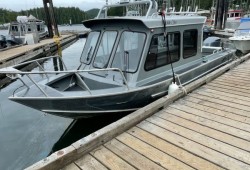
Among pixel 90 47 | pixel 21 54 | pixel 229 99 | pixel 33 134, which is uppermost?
pixel 90 47

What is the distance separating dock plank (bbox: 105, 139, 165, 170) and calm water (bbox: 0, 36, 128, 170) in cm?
203

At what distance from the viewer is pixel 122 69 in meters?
5.38

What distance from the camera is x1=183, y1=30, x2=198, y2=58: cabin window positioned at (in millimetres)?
6250

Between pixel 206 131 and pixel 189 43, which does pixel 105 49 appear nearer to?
pixel 189 43

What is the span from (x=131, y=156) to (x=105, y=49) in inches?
133

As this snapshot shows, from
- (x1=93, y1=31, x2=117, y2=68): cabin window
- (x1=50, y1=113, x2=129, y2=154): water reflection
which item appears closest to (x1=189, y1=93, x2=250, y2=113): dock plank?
(x1=50, y1=113, x2=129, y2=154): water reflection

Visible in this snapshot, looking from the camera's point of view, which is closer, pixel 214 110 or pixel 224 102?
pixel 214 110

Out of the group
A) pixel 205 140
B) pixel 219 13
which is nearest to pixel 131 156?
pixel 205 140

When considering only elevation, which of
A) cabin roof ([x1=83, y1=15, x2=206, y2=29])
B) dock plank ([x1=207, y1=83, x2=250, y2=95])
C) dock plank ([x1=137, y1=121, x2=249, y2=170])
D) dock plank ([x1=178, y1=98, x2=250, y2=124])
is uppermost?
cabin roof ([x1=83, y1=15, x2=206, y2=29])

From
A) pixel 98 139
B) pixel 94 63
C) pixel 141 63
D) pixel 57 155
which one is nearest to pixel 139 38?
pixel 141 63

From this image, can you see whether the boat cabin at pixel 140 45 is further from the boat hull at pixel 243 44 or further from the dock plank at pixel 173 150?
the boat hull at pixel 243 44

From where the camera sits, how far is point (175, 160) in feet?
9.44

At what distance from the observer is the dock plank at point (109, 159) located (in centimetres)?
283

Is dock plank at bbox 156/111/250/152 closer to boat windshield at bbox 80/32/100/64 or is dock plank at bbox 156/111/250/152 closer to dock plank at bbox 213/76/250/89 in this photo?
dock plank at bbox 213/76/250/89
